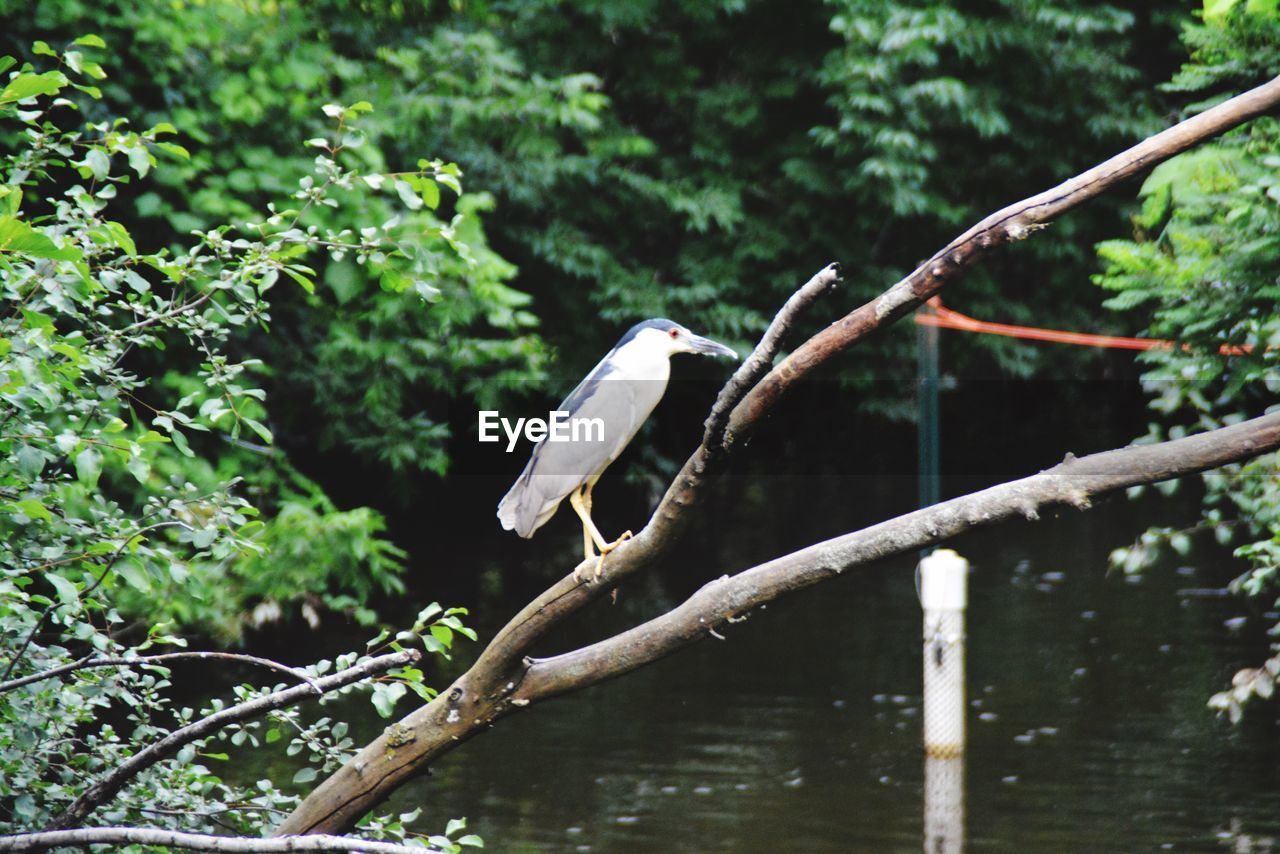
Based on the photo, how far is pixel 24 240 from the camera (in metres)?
2.07

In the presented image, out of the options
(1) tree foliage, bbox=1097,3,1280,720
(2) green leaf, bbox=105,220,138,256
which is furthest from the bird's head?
(1) tree foliage, bbox=1097,3,1280,720

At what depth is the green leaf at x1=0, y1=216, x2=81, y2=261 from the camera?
6.72ft

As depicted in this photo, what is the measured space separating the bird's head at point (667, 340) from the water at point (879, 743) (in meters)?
3.28

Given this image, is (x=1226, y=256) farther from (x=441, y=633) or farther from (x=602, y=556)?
(x=441, y=633)

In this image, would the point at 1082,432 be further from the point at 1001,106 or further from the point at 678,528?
the point at 678,528

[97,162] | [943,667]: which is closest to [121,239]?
[97,162]

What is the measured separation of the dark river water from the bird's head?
2.27m

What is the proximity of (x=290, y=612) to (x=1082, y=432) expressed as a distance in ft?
27.7

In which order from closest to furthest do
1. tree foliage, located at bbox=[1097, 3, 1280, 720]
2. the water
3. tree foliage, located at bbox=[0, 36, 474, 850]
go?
tree foliage, located at bbox=[0, 36, 474, 850] < tree foliage, located at bbox=[1097, 3, 1280, 720] < the water

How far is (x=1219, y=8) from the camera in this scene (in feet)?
12.4

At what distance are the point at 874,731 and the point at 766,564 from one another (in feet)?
16.2

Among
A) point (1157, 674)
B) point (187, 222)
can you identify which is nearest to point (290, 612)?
point (187, 222)

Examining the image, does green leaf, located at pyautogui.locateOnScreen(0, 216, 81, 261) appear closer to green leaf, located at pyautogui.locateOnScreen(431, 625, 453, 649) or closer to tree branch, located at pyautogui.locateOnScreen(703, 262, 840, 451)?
green leaf, located at pyautogui.locateOnScreen(431, 625, 453, 649)

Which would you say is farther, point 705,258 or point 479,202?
point 705,258
